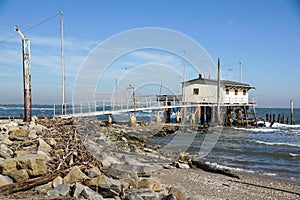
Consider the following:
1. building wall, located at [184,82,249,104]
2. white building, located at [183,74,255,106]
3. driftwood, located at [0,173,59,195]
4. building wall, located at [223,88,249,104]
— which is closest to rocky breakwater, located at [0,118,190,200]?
driftwood, located at [0,173,59,195]

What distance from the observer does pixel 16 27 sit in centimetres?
1441

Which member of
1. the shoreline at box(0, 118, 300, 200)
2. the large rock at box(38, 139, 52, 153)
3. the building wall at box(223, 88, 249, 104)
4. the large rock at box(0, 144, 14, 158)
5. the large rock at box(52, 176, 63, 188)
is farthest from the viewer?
the building wall at box(223, 88, 249, 104)

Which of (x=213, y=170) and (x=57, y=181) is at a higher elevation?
(x=57, y=181)

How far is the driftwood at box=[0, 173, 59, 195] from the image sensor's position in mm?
5121

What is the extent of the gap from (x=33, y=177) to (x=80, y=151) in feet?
7.58

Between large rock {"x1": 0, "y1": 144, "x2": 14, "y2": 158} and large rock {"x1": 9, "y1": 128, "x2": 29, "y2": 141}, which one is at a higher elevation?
large rock {"x1": 9, "y1": 128, "x2": 29, "y2": 141}

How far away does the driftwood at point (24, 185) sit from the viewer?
202 inches

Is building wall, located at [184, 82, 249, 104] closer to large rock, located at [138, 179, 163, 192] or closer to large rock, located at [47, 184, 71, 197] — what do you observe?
large rock, located at [138, 179, 163, 192]

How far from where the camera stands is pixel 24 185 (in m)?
5.34

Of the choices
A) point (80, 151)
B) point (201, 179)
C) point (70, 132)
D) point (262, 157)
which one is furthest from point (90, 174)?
point (262, 157)

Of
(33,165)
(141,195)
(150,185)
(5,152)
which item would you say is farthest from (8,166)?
(150,185)

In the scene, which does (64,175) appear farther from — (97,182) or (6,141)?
(6,141)

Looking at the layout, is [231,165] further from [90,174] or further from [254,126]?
[254,126]

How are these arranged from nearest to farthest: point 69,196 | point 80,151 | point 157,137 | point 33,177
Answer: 1. point 69,196
2. point 33,177
3. point 80,151
4. point 157,137
